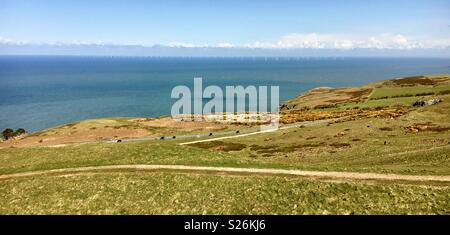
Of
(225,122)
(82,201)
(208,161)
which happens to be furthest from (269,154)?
(225,122)

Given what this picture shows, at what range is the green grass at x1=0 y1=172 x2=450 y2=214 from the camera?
3075 cm

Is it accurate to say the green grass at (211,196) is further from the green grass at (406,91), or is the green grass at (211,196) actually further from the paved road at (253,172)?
the green grass at (406,91)

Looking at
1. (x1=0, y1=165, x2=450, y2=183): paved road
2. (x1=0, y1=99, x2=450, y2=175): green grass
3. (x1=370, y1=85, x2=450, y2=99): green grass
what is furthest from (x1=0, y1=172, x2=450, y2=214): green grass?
(x1=370, y1=85, x2=450, y2=99): green grass

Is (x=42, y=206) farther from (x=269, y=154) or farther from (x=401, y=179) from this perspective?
(x=269, y=154)

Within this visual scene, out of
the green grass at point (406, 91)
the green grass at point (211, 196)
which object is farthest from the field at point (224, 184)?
the green grass at point (406, 91)

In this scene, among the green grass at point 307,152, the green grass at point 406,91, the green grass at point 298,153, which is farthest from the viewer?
the green grass at point 406,91

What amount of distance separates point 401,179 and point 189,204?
2148 cm

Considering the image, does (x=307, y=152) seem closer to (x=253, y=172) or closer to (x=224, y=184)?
(x=253, y=172)

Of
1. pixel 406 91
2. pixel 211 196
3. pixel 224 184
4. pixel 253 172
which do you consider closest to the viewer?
pixel 211 196

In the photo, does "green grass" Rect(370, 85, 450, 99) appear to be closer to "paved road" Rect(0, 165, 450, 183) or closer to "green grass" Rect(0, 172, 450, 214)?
"paved road" Rect(0, 165, 450, 183)

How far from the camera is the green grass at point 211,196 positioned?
30750 mm

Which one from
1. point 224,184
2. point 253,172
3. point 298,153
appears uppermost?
point 253,172

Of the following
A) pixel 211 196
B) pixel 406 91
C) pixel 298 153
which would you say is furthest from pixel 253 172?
pixel 406 91

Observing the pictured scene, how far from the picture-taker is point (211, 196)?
113 ft
